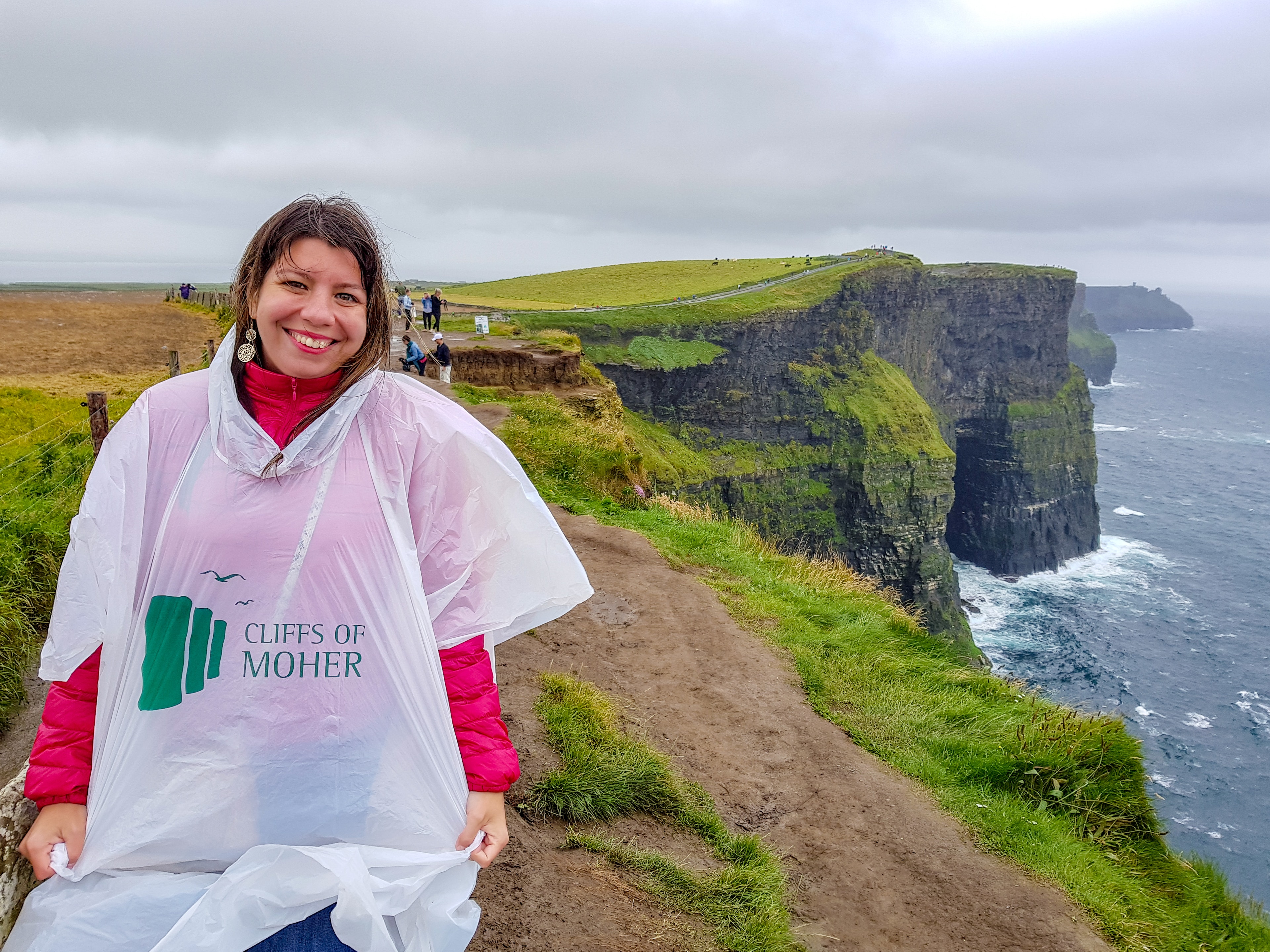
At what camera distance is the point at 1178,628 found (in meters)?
49.1

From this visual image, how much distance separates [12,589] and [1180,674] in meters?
51.2

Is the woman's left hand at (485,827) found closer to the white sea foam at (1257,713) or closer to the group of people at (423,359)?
the group of people at (423,359)

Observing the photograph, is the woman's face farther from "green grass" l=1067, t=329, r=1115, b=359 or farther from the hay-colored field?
"green grass" l=1067, t=329, r=1115, b=359

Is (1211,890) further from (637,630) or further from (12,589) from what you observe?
(12,589)

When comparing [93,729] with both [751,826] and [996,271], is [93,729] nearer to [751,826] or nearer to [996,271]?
[751,826]

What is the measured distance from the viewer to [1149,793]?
6.98 m

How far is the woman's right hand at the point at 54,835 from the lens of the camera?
197 centimetres

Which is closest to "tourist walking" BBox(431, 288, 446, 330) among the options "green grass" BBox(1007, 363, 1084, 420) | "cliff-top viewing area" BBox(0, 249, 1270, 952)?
"cliff-top viewing area" BBox(0, 249, 1270, 952)

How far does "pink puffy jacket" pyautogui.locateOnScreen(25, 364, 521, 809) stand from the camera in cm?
203

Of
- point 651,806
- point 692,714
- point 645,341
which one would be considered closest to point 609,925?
point 651,806

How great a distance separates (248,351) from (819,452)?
50451mm

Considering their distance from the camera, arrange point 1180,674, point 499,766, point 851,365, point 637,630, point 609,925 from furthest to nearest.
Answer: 1. point 851,365
2. point 1180,674
3. point 637,630
4. point 609,925
5. point 499,766

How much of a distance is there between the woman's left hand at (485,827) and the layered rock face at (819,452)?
146 ft

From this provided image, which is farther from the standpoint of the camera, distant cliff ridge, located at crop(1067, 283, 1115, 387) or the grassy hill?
distant cliff ridge, located at crop(1067, 283, 1115, 387)
